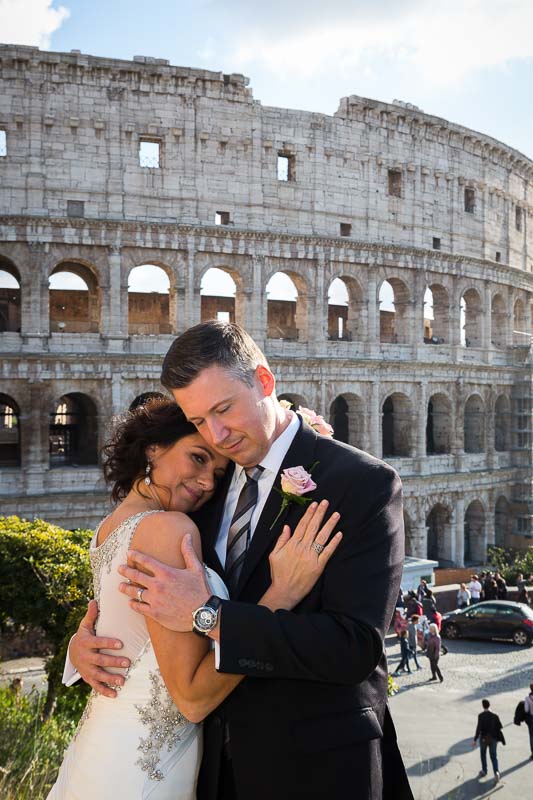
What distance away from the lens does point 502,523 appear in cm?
2811

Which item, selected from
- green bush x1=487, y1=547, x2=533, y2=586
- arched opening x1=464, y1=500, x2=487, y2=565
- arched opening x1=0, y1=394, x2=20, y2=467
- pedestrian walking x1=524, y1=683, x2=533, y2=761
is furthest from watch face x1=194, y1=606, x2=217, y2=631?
arched opening x1=464, y1=500, x2=487, y2=565

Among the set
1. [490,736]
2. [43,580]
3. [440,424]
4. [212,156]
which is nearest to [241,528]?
[490,736]

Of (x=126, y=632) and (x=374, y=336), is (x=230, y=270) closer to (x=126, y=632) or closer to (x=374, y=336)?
(x=374, y=336)

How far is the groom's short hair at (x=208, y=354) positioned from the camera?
317 centimetres

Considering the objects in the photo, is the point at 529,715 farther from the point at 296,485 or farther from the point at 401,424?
the point at 401,424

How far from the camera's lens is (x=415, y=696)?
14414mm

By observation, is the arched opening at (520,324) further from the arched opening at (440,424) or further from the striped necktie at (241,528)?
the striped necktie at (241,528)

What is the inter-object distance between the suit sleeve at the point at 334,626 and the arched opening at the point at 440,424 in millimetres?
23526

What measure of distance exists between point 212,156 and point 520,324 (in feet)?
49.7

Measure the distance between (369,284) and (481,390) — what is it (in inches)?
246

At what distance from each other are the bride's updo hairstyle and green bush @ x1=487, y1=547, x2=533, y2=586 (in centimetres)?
2157

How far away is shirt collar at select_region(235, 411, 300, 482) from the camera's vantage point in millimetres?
3273

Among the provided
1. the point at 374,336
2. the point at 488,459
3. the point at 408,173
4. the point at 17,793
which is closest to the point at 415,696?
the point at 17,793

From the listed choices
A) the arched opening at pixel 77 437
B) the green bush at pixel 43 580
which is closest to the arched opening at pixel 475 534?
the arched opening at pixel 77 437
